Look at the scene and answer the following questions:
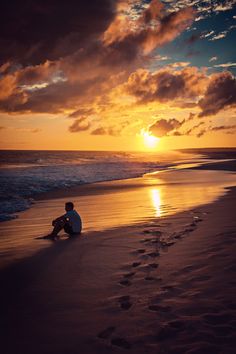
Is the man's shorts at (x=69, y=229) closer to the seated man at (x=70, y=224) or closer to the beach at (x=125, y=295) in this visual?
the seated man at (x=70, y=224)

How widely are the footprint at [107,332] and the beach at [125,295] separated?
0.5 inches

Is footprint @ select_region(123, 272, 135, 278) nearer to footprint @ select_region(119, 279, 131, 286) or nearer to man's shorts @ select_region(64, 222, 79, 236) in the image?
footprint @ select_region(119, 279, 131, 286)

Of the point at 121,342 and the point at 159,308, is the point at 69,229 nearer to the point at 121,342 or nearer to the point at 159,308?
the point at 159,308

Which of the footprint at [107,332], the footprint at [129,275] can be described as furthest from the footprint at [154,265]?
the footprint at [107,332]

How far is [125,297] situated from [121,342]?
53.7 inches

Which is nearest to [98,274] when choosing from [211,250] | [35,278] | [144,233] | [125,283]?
[125,283]

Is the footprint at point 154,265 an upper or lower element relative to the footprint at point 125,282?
upper

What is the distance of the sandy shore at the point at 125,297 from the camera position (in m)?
4.35

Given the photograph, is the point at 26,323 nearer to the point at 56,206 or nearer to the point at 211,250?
the point at 211,250

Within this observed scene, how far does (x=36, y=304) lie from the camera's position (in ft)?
18.5

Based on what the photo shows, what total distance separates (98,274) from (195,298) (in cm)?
226

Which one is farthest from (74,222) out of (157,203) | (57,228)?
(157,203)

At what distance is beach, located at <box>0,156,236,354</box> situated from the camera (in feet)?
14.3

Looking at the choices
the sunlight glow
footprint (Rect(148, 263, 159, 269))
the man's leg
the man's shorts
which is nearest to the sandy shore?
footprint (Rect(148, 263, 159, 269))
